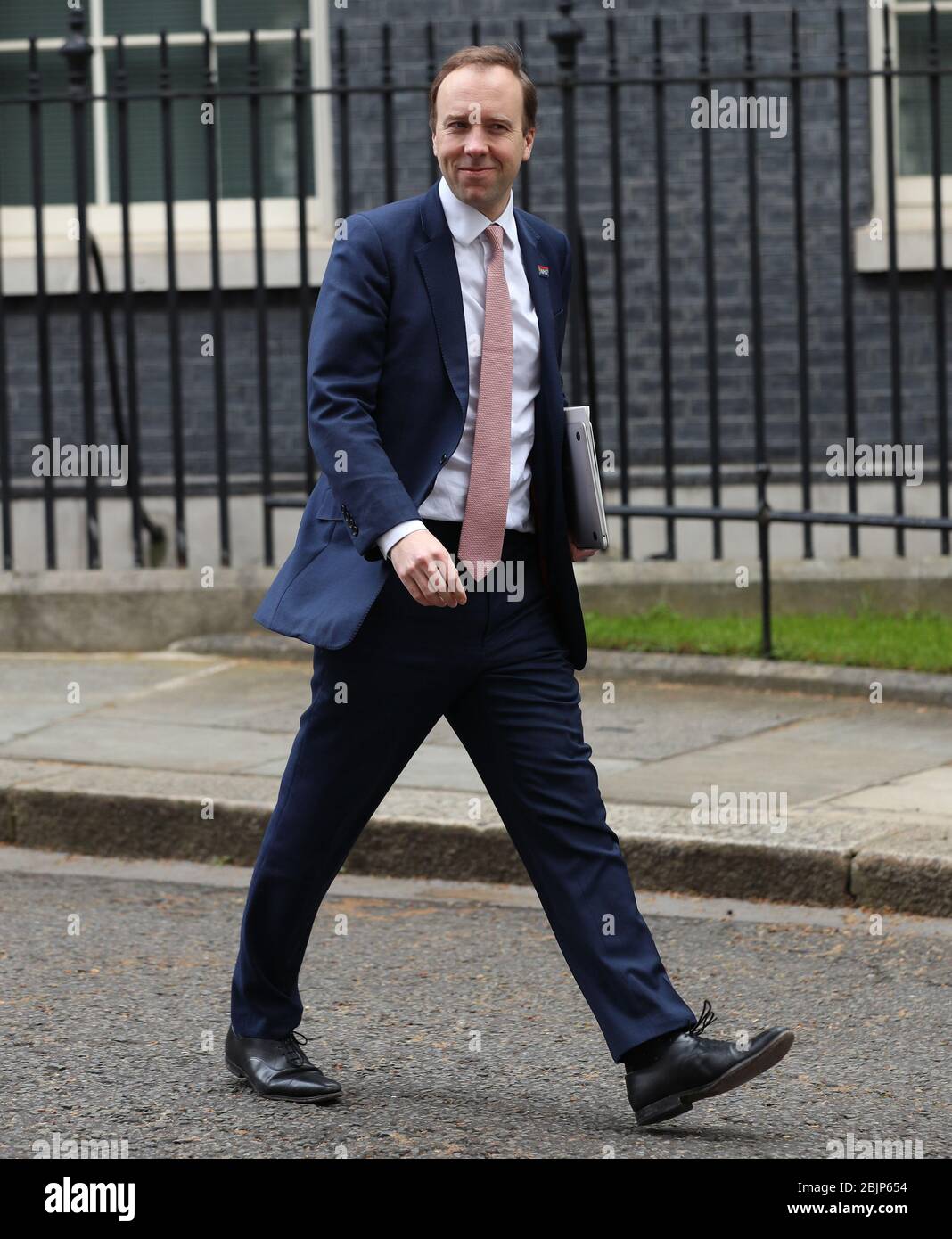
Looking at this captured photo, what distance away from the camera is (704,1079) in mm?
3703

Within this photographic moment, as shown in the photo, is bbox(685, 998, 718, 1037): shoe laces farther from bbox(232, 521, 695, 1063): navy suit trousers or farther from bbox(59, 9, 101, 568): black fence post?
bbox(59, 9, 101, 568): black fence post

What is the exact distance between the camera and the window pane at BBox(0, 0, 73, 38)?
10.7m

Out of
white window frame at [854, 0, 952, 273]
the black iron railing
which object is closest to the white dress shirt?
the black iron railing

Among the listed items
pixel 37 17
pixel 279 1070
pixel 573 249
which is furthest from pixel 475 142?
pixel 37 17

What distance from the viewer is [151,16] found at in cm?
1062

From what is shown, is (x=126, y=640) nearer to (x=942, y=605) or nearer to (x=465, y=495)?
(x=942, y=605)

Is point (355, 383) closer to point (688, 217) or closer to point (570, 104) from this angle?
point (570, 104)

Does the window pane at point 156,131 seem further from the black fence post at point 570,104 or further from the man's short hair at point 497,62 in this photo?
the man's short hair at point 497,62

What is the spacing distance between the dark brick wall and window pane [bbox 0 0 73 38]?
153 centimetres

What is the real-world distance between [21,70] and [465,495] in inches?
307

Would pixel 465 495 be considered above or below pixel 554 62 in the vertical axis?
below
